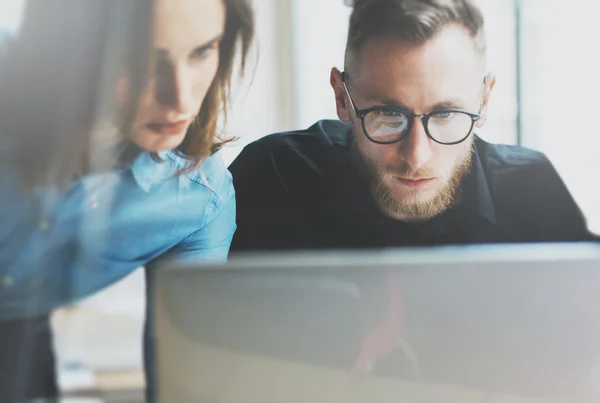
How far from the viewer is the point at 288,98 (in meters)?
1.27

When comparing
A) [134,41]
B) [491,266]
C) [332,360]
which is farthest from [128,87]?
[491,266]

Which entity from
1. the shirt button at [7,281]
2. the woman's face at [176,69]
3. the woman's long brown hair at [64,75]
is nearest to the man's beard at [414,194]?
the woman's face at [176,69]

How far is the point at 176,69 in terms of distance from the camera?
3.99ft

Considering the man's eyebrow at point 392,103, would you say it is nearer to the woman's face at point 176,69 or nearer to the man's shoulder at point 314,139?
the man's shoulder at point 314,139

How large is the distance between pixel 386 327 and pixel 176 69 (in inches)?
26.9

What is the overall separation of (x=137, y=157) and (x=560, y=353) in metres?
1.00

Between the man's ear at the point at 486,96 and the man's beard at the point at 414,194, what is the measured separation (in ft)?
0.21

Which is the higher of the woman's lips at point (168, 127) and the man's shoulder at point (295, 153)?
the woman's lips at point (168, 127)

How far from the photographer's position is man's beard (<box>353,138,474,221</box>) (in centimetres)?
132

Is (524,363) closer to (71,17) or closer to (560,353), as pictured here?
(560,353)

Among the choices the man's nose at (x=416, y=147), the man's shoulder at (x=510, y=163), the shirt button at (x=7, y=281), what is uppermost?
the man's nose at (x=416, y=147)

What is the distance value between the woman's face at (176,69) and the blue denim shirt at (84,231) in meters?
0.06

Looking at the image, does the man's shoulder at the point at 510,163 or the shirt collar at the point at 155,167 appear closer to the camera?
the shirt collar at the point at 155,167

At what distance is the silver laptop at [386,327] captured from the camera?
1.25 m
